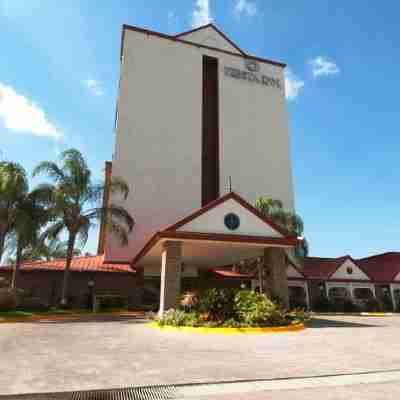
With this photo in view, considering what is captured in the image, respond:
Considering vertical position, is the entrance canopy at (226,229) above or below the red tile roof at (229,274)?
above

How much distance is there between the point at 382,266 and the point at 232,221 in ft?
104

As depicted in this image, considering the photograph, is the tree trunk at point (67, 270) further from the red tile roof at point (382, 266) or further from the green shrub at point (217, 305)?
the red tile roof at point (382, 266)

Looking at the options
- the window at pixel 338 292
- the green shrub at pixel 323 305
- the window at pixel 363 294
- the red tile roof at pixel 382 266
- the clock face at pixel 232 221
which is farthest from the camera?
the red tile roof at pixel 382 266

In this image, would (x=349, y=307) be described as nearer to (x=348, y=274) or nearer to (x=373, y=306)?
(x=373, y=306)

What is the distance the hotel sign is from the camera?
41250mm

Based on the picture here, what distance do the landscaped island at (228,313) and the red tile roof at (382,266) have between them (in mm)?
26436

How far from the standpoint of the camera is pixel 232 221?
1780 cm

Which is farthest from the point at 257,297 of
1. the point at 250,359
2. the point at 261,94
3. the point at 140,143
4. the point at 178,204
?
the point at 261,94

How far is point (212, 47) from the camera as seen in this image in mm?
41094

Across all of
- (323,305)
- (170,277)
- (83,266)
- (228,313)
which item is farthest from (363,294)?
(83,266)

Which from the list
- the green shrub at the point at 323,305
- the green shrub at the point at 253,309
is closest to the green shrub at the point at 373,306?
the green shrub at the point at 323,305

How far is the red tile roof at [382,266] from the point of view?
123 ft

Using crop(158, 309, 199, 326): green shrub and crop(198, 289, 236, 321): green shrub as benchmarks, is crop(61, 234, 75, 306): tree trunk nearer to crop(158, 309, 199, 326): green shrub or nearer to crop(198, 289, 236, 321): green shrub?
crop(158, 309, 199, 326): green shrub

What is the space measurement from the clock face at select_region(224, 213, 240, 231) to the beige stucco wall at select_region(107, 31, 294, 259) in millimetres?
15356
